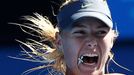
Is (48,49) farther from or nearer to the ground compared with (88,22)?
nearer to the ground

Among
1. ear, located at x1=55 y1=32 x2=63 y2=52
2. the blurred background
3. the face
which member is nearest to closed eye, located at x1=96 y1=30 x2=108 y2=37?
the face

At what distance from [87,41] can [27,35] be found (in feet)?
3.64

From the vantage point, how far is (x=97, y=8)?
7.48 ft

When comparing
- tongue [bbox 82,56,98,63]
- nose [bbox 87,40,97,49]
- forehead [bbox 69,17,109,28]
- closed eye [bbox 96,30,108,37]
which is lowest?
tongue [bbox 82,56,98,63]

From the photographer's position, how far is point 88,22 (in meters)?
2.20

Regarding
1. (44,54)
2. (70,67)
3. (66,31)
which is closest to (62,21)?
(66,31)

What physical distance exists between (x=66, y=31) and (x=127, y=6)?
101 centimetres

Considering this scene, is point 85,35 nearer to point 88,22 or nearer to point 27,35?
point 88,22

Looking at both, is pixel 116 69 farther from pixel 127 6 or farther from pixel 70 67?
pixel 70 67

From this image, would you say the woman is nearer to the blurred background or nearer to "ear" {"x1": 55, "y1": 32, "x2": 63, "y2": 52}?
"ear" {"x1": 55, "y1": 32, "x2": 63, "y2": 52}

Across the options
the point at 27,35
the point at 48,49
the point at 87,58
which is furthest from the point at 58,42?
the point at 27,35

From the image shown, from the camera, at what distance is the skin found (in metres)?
2.19

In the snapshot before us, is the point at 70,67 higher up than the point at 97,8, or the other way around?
the point at 97,8

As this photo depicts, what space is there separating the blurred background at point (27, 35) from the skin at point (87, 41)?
0.92m
